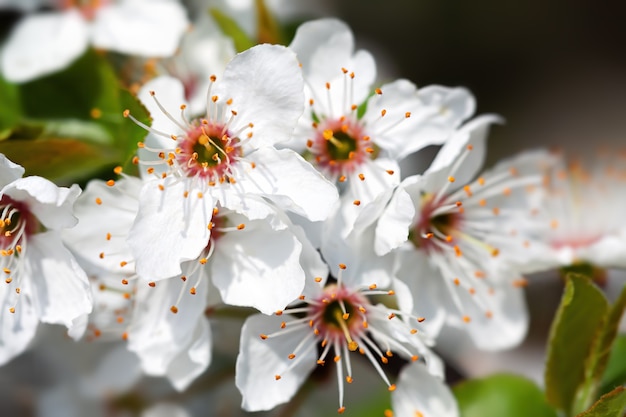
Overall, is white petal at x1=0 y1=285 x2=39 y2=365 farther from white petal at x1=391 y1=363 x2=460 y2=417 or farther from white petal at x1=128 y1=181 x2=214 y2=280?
white petal at x1=391 y1=363 x2=460 y2=417

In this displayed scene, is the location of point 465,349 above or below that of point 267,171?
below

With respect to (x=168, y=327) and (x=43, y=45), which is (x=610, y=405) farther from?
(x=43, y=45)

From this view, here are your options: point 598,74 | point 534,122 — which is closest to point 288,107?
point 534,122

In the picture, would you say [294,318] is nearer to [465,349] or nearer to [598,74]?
[465,349]

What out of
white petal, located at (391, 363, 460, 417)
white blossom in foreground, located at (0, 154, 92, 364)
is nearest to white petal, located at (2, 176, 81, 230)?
white blossom in foreground, located at (0, 154, 92, 364)

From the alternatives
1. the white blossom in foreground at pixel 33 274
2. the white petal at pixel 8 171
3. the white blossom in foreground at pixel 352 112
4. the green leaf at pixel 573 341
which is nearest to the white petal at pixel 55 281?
the white blossom in foreground at pixel 33 274
